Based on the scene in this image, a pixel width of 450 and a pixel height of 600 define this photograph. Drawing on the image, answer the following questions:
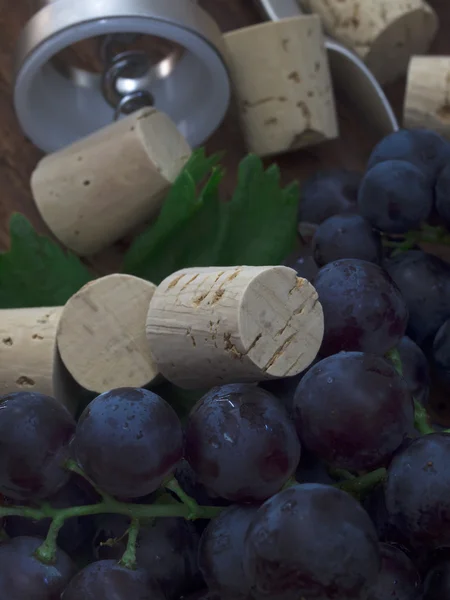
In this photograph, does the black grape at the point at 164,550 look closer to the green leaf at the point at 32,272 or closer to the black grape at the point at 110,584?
the black grape at the point at 110,584

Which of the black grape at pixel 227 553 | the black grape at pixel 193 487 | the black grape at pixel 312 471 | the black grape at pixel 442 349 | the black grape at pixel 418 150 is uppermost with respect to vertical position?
the black grape at pixel 418 150

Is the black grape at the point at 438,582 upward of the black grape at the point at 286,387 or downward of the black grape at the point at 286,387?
downward

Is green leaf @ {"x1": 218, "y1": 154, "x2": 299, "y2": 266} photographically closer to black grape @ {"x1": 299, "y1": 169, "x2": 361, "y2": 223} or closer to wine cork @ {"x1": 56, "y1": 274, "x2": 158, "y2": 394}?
black grape @ {"x1": 299, "y1": 169, "x2": 361, "y2": 223}

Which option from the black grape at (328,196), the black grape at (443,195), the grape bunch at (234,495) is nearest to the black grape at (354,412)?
the grape bunch at (234,495)

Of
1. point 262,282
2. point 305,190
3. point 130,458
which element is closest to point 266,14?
point 305,190

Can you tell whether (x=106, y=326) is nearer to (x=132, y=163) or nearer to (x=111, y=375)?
(x=111, y=375)

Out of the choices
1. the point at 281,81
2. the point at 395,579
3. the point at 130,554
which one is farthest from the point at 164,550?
the point at 281,81

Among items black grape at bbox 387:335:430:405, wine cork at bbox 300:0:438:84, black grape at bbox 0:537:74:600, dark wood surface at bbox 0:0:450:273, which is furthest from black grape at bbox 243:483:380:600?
wine cork at bbox 300:0:438:84
